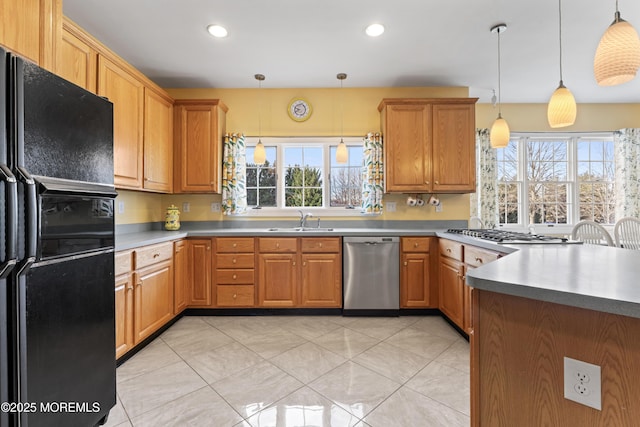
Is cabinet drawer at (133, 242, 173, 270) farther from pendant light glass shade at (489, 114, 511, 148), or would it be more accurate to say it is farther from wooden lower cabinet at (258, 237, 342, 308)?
pendant light glass shade at (489, 114, 511, 148)

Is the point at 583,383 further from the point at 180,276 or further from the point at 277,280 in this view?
the point at 180,276

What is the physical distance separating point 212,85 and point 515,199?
4.39 m

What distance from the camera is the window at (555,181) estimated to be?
13.9ft

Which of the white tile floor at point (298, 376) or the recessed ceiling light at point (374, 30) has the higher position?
the recessed ceiling light at point (374, 30)

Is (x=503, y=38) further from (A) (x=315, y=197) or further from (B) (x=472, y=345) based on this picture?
(B) (x=472, y=345)

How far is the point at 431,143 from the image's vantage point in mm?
3262

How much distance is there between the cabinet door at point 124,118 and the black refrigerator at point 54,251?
911 mm

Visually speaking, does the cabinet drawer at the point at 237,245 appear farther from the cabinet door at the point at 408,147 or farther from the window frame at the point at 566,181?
the window frame at the point at 566,181

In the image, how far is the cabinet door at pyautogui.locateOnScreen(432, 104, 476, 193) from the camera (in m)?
3.25

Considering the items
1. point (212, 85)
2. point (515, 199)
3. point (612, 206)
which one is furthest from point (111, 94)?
point (612, 206)

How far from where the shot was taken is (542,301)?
2.72 feet

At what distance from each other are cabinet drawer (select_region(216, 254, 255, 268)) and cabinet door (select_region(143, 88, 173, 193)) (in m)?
0.95

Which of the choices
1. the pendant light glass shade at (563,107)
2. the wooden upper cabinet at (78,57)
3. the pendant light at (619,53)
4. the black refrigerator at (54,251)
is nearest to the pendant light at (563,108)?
the pendant light glass shade at (563,107)

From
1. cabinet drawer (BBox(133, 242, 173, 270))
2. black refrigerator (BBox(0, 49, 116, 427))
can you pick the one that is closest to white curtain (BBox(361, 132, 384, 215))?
cabinet drawer (BBox(133, 242, 173, 270))
